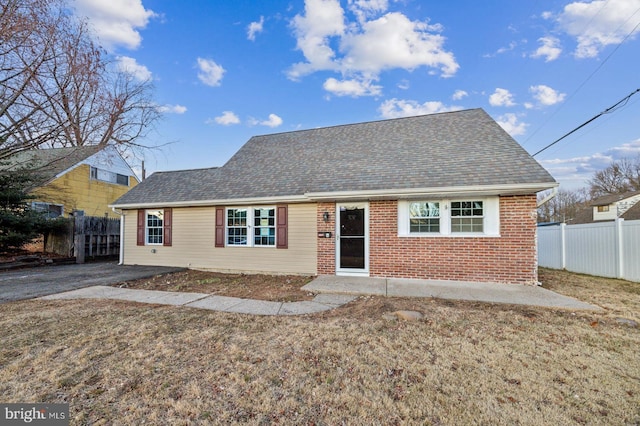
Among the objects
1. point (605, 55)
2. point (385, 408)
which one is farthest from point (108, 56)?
point (605, 55)

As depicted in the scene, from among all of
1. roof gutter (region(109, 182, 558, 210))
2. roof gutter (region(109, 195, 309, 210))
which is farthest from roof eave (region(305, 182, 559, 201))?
roof gutter (region(109, 195, 309, 210))

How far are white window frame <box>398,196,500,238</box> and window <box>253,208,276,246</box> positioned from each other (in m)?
3.84

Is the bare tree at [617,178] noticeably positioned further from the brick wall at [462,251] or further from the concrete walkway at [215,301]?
the concrete walkway at [215,301]

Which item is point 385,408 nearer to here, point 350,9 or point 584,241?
point 584,241

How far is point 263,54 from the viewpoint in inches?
471

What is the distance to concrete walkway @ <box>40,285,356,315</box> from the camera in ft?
16.7

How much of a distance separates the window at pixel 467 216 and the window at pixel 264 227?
512 cm

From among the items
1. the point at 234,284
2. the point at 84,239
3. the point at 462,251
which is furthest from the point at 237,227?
the point at 84,239

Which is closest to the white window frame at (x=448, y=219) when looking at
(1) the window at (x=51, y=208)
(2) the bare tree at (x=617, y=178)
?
(1) the window at (x=51, y=208)

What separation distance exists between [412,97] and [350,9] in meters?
4.95

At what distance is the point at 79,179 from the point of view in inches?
659

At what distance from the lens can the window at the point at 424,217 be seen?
7441mm

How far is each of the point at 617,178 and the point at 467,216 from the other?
37.7 m

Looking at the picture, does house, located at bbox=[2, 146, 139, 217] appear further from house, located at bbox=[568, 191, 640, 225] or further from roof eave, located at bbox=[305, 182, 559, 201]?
house, located at bbox=[568, 191, 640, 225]
